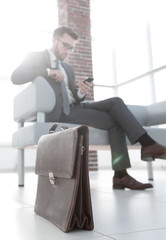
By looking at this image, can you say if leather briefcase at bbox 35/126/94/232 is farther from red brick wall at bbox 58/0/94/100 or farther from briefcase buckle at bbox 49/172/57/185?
red brick wall at bbox 58/0/94/100

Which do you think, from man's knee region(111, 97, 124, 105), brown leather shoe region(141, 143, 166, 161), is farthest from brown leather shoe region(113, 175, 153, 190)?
man's knee region(111, 97, 124, 105)

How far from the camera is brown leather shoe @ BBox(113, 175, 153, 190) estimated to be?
1790 millimetres

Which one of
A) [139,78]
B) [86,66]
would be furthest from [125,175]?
[139,78]

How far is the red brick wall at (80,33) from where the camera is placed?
4543 millimetres

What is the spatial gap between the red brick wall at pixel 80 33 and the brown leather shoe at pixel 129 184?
2593 mm

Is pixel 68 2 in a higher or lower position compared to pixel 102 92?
higher

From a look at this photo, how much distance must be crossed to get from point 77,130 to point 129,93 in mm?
5767

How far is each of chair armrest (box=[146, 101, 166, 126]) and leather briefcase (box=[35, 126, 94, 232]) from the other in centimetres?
186

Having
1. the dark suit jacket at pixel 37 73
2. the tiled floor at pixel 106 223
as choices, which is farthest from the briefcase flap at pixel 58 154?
the dark suit jacket at pixel 37 73

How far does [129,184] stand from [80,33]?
3378 millimetres

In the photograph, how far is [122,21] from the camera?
660 cm

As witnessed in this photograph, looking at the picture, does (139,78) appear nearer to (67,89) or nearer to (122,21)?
(122,21)

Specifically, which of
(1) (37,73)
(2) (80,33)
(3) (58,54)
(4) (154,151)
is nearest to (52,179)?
(4) (154,151)

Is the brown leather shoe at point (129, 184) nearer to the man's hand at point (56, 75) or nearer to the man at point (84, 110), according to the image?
the man at point (84, 110)
